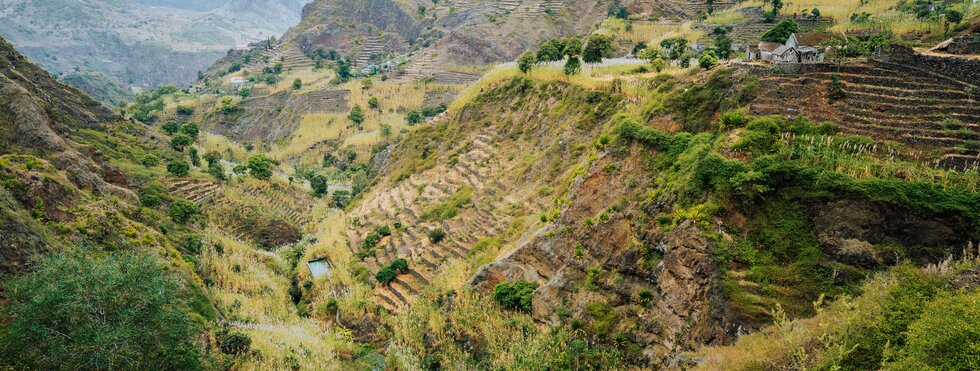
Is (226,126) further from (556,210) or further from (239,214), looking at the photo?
(556,210)

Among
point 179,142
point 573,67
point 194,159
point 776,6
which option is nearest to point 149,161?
point 194,159

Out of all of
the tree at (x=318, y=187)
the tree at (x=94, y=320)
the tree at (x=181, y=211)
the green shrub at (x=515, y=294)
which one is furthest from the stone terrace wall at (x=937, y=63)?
the tree at (x=318, y=187)

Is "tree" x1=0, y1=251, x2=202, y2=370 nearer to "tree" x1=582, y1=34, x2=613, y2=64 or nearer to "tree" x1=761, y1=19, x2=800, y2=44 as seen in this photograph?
"tree" x1=582, y1=34, x2=613, y2=64

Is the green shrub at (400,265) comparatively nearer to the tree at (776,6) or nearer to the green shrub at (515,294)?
the green shrub at (515,294)

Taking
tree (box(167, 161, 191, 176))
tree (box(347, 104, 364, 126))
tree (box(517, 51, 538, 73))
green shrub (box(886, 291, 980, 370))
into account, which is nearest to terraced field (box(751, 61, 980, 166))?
green shrub (box(886, 291, 980, 370))

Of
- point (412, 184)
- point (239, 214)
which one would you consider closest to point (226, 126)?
point (239, 214)
